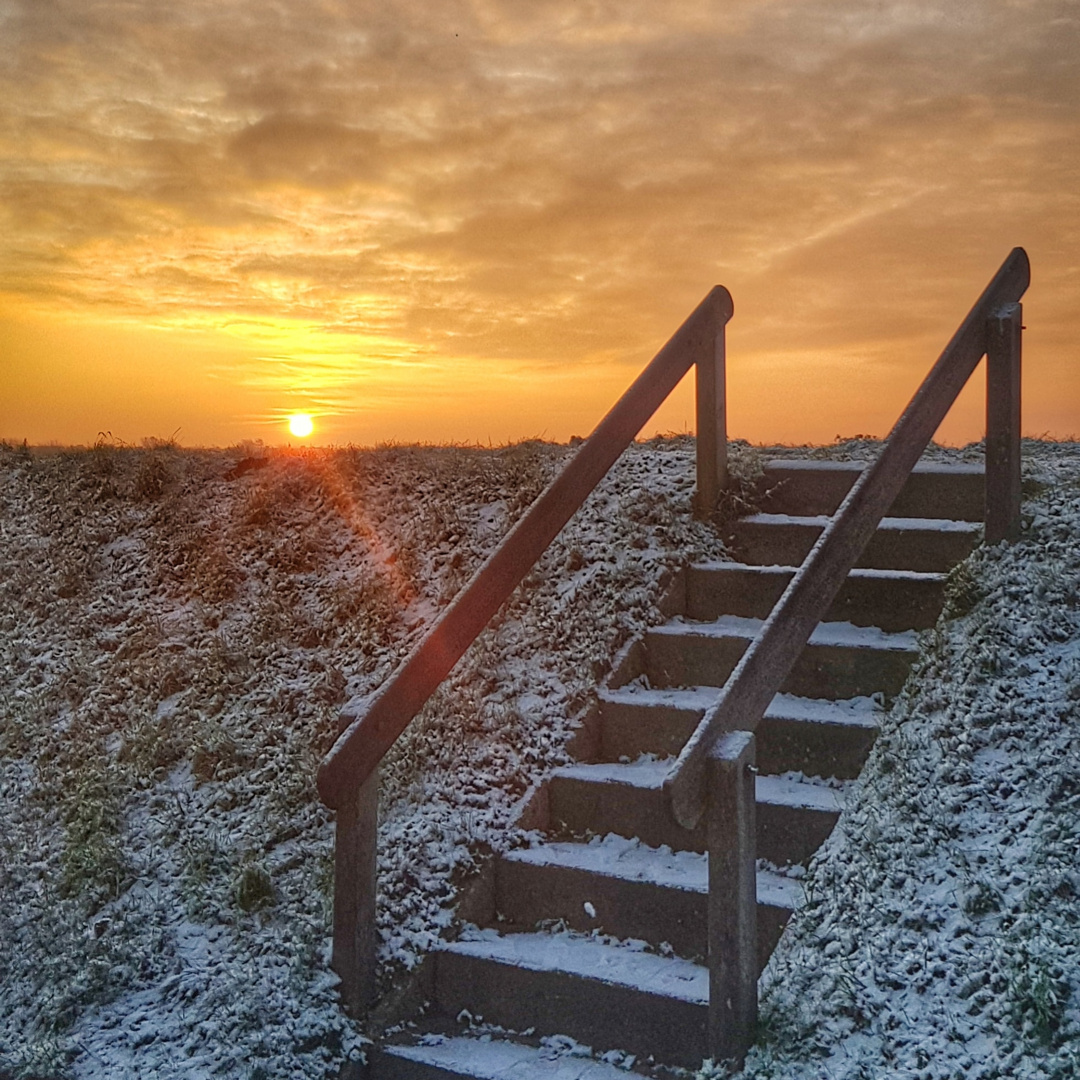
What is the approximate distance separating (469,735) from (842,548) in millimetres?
2335

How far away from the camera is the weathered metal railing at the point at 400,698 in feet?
14.8

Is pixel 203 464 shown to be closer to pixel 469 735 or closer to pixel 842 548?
pixel 469 735

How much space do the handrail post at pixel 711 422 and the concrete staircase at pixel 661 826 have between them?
0.35 m

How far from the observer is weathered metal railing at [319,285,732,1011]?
450 centimetres

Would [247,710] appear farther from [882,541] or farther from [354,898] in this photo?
[882,541]

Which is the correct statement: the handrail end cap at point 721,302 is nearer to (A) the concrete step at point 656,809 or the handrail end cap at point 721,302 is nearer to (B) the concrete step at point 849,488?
(B) the concrete step at point 849,488

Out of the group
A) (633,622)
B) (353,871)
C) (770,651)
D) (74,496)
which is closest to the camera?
(770,651)

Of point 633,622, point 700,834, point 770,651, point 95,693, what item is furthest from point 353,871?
point 95,693

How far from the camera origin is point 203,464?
395 inches

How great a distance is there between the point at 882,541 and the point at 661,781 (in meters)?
2.41

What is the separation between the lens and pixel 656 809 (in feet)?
17.1

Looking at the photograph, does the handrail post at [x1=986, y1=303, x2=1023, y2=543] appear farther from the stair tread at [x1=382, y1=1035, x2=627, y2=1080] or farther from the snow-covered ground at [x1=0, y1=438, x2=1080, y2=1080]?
the stair tread at [x1=382, y1=1035, x2=627, y2=1080]

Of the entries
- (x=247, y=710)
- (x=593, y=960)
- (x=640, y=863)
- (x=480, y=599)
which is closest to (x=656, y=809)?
(x=640, y=863)

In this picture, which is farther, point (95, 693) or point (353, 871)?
point (95, 693)
